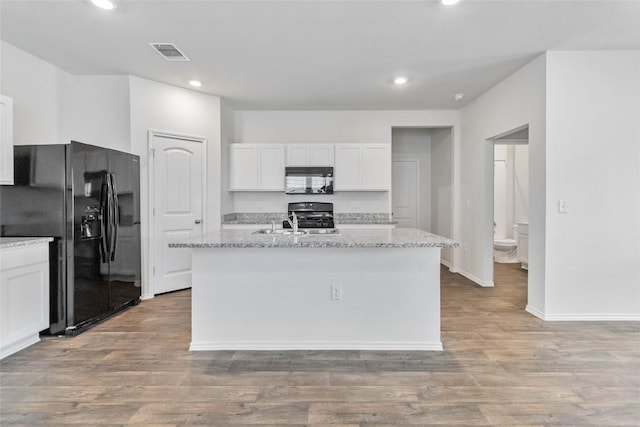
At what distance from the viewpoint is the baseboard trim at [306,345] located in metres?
2.75

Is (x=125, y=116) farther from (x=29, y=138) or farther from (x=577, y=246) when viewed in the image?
(x=577, y=246)

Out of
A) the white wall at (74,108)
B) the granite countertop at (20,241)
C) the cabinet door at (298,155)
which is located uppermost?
the white wall at (74,108)

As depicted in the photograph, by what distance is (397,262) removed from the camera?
2.76 metres

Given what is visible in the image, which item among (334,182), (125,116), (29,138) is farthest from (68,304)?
(334,182)

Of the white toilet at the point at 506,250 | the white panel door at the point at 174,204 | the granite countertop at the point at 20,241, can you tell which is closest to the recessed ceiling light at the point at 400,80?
the white panel door at the point at 174,204

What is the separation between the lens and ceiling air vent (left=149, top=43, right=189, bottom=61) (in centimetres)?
333

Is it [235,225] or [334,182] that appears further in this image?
[334,182]

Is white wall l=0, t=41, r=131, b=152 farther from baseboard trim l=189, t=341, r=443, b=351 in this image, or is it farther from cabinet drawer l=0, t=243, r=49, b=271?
baseboard trim l=189, t=341, r=443, b=351

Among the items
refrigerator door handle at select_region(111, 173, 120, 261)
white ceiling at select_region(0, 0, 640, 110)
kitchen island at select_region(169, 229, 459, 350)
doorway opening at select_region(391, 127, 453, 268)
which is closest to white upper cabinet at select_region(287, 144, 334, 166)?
white ceiling at select_region(0, 0, 640, 110)

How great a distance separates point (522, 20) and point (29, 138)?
4778 millimetres

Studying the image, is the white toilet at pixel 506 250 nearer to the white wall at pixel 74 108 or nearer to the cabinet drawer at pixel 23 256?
the white wall at pixel 74 108

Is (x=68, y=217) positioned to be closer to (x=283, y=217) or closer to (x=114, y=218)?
(x=114, y=218)

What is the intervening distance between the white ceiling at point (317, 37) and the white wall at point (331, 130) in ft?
3.90

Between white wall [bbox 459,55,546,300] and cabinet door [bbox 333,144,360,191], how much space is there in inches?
65.5
